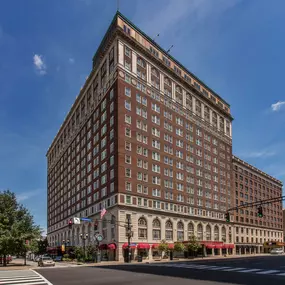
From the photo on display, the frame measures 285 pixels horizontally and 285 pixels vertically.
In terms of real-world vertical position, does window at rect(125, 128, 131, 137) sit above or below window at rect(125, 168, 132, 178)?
above

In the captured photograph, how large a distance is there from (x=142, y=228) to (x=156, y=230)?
16.7 feet

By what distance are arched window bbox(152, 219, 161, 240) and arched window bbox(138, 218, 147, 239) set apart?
2.83 meters

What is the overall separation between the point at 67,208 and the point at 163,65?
59331 mm

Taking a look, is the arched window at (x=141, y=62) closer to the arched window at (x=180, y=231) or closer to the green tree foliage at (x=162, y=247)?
the arched window at (x=180, y=231)

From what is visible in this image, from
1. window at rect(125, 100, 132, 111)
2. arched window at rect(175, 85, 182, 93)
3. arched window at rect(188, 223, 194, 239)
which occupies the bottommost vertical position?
arched window at rect(188, 223, 194, 239)

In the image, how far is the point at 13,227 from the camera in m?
46.2

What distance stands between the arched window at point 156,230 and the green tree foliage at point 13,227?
32.0 metres

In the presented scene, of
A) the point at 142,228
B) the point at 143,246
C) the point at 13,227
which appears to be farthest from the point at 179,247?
the point at 13,227

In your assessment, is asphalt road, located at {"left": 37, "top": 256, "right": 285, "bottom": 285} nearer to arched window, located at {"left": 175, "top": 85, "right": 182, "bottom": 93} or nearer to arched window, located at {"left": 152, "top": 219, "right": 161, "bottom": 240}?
arched window, located at {"left": 152, "top": 219, "right": 161, "bottom": 240}

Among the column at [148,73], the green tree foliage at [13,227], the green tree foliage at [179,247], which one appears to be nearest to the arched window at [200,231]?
the green tree foliage at [179,247]

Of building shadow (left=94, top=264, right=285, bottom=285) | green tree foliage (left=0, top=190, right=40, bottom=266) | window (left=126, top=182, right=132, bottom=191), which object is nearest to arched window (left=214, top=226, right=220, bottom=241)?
window (left=126, top=182, right=132, bottom=191)

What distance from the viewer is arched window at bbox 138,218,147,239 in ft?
236

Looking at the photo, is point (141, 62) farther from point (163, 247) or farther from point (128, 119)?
point (163, 247)

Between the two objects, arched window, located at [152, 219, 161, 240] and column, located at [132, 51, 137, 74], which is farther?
column, located at [132, 51, 137, 74]
